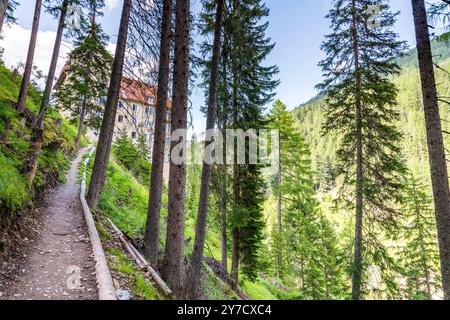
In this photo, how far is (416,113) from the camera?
108 meters

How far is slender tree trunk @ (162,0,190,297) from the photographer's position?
5633 millimetres

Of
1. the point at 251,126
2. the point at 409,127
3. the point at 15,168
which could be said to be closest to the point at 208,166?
the point at 15,168

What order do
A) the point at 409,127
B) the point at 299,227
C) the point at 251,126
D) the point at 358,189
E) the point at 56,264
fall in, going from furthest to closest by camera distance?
the point at 409,127 → the point at 299,227 → the point at 251,126 → the point at 358,189 → the point at 56,264

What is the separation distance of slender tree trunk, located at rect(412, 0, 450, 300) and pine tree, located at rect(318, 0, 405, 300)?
4.45 m

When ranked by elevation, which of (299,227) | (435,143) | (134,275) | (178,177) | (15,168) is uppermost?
(435,143)

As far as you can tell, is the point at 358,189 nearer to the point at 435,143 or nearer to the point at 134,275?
the point at 435,143

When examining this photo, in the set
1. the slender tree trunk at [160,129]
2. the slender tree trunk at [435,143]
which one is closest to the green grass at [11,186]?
the slender tree trunk at [160,129]

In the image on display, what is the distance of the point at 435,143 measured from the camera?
6.01m

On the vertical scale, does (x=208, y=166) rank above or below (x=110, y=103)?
below

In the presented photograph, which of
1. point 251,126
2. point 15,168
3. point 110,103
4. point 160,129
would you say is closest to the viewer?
point 15,168

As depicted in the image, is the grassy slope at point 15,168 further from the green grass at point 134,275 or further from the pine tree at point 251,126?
the pine tree at point 251,126

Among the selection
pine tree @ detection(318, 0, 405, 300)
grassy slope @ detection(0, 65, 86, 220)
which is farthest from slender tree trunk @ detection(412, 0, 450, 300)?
grassy slope @ detection(0, 65, 86, 220)

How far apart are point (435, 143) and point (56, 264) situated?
8.74 m
